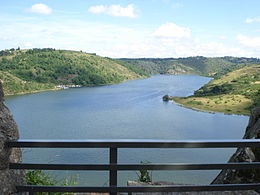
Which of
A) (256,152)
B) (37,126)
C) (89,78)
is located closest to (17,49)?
(89,78)

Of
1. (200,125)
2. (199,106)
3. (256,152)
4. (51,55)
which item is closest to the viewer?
(256,152)

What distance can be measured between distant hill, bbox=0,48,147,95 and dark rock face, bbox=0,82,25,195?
94.8 metres

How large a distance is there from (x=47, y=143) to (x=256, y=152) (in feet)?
9.44

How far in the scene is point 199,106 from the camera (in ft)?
221

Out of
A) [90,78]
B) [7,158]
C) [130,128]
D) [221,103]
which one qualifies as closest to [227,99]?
[221,103]

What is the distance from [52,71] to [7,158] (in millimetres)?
131306

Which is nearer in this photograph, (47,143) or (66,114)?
(47,143)

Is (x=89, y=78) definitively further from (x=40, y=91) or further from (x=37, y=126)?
(x=37, y=126)

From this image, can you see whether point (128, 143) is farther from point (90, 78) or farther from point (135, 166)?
point (90, 78)

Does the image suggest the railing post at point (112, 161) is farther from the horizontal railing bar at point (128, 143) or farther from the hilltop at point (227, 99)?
the hilltop at point (227, 99)

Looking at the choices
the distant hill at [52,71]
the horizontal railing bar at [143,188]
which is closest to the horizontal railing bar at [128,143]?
the horizontal railing bar at [143,188]

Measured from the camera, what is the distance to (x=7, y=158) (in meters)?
2.67

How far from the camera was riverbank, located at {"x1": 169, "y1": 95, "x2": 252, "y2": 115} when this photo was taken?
63.1 meters

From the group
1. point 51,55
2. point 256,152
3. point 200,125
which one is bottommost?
point 200,125
